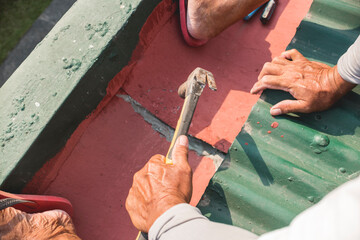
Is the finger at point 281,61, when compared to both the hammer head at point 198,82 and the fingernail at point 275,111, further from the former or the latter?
the hammer head at point 198,82

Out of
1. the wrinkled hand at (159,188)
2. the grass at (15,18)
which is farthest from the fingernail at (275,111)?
the grass at (15,18)

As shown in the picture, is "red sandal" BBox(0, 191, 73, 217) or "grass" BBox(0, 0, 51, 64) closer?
"red sandal" BBox(0, 191, 73, 217)

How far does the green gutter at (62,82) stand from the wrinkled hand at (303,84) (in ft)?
2.78

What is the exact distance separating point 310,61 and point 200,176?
37.1 inches

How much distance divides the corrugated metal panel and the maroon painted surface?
0.24 meters

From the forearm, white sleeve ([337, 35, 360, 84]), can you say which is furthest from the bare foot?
the forearm

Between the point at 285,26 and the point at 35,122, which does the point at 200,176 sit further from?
the point at 285,26

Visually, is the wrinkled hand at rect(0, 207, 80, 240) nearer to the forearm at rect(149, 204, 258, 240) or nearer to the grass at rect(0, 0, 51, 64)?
the forearm at rect(149, 204, 258, 240)

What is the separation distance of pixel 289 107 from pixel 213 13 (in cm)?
74

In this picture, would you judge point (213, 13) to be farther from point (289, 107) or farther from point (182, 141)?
point (182, 141)

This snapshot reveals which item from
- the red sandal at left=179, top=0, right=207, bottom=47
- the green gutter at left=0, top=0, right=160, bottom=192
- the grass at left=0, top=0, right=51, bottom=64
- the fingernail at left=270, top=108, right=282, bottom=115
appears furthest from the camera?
the grass at left=0, top=0, right=51, bottom=64

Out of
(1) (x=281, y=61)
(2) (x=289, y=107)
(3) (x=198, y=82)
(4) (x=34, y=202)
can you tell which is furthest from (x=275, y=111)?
(4) (x=34, y=202)

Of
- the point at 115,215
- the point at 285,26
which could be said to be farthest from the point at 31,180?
the point at 285,26

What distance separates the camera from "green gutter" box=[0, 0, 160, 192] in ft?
4.19
